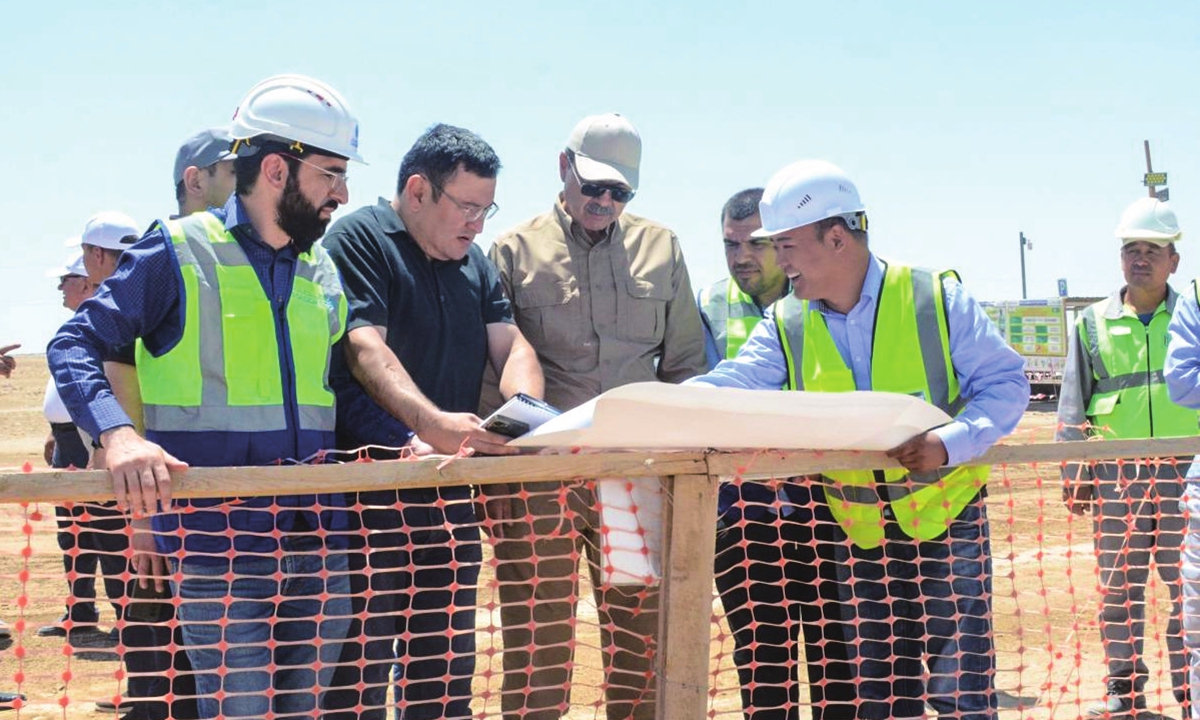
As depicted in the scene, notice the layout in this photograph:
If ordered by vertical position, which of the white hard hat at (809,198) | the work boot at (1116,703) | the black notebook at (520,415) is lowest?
the work boot at (1116,703)

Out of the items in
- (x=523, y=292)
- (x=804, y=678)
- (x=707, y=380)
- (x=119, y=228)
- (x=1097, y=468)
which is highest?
(x=119, y=228)

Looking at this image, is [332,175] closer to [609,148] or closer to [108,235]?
[609,148]

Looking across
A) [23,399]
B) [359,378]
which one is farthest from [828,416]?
[23,399]

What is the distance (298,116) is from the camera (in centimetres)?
352

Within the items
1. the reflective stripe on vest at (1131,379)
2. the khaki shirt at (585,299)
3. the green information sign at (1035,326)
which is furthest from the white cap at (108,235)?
the green information sign at (1035,326)

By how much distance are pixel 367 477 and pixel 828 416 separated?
3.99 feet

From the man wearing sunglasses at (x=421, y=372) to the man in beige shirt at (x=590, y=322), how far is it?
40cm

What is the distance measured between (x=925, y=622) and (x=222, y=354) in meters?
2.31

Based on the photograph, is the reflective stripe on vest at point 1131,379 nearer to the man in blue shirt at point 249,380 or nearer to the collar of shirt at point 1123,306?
the collar of shirt at point 1123,306

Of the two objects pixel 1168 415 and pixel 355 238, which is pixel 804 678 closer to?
pixel 1168 415

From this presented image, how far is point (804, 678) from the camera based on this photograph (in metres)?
6.50

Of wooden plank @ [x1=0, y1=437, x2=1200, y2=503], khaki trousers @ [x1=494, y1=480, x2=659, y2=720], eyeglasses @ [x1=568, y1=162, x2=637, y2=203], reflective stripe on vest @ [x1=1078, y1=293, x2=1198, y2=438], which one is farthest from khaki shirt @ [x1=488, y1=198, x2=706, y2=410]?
reflective stripe on vest @ [x1=1078, y1=293, x2=1198, y2=438]

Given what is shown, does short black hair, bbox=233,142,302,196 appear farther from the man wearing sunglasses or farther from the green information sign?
the green information sign

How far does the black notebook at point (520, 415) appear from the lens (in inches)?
132
